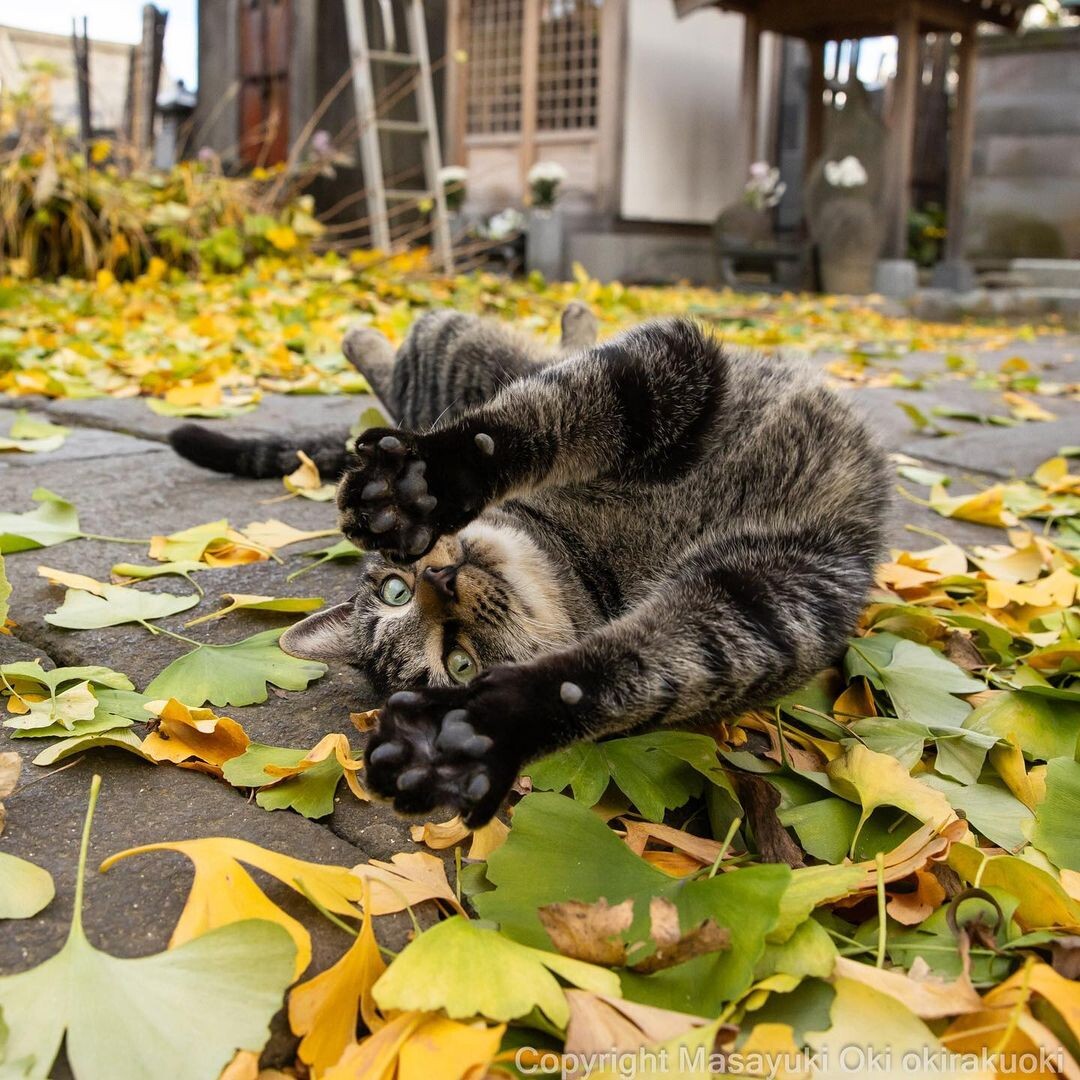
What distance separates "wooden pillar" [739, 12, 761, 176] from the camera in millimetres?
11359

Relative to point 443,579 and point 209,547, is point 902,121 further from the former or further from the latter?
point 443,579

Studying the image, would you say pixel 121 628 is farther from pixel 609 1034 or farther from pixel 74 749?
pixel 609 1034

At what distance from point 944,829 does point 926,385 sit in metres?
4.04

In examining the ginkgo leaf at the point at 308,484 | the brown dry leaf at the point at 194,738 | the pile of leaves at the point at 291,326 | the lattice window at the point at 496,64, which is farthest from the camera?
the lattice window at the point at 496,64

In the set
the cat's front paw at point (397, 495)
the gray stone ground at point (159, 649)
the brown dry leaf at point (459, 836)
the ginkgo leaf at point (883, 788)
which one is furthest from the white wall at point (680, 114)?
the brown dry leaf at point (459, 836)

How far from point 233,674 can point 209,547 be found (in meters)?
0.68

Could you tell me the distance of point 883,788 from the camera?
1.34 metres

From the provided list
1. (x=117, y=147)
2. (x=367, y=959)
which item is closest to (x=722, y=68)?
(x=117, y=147)

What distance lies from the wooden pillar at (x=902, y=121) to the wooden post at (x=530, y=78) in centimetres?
397

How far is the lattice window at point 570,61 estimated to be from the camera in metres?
11.9

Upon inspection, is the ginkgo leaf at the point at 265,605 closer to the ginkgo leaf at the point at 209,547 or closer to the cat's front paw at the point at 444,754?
the ginkgo leaf at the point at 209,547

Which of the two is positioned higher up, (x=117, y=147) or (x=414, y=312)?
(x=117, y=147)

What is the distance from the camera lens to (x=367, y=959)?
1.02 metres

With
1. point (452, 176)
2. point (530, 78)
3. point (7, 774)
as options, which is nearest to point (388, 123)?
point (452, 176)
